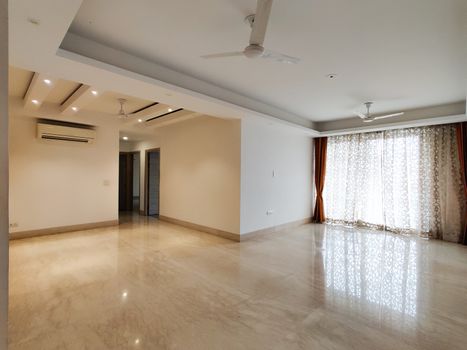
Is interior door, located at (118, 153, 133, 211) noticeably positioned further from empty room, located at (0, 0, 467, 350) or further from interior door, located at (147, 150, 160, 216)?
empty room, located at (0, 0, 467, 350)

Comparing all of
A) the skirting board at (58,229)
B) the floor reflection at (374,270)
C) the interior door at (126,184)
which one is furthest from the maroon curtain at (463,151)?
the interior door at (126,184)

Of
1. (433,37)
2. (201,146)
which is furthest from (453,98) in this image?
(201,146)

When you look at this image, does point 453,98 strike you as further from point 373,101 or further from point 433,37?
point 433,37

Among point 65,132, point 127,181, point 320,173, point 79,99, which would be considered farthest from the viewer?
point 127,181

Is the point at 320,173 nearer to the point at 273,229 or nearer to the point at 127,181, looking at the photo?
the point at 273,229

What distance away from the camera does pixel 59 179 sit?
5469mm

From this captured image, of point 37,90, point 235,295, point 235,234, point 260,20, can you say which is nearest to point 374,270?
point 235,295

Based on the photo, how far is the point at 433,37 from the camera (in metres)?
2.58

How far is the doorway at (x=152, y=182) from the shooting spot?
25.7 feet

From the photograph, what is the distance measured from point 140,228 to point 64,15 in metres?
4.94

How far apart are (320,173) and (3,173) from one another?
704 centimetres

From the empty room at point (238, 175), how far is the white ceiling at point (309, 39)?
0.9 inches

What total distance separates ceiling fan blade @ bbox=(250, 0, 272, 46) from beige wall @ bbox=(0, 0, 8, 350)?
4.95 ft

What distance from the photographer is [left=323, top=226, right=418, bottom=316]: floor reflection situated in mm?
2793
